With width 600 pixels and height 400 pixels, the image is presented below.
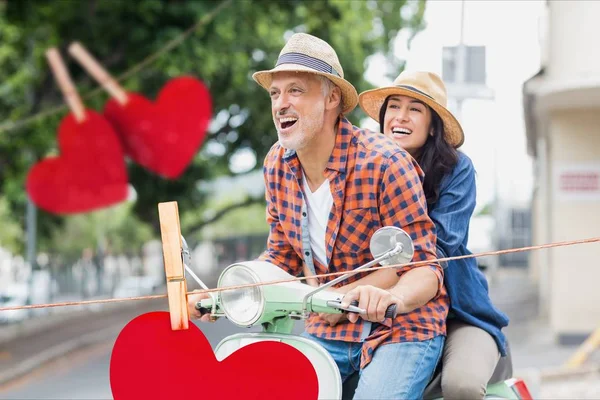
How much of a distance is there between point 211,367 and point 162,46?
8790mm

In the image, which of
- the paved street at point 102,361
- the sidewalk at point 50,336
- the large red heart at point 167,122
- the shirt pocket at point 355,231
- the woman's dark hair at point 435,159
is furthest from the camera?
the sidewalk at point 50,336

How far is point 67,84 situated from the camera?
450 inches

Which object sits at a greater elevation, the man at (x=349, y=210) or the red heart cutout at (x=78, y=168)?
the red heart cutout at (x=78, y=168)

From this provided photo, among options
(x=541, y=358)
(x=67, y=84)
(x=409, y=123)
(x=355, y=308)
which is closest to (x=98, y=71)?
(x=67, y=84)

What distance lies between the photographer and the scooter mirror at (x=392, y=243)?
2.33 m

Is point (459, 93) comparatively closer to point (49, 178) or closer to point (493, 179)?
point (49, 178)

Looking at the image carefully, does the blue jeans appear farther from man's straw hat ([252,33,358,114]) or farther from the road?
the road

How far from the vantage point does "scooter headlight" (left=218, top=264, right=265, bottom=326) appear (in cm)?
246

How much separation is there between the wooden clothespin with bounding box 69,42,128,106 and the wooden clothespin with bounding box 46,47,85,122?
21 centimetres

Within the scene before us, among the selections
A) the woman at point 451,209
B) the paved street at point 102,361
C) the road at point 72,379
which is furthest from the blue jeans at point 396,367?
the road at point 72,379

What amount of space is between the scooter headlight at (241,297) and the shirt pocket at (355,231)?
40 cm

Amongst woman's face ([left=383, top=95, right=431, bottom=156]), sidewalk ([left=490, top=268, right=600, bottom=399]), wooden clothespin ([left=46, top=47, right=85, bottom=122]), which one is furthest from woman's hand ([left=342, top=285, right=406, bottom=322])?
wooden clothespin ([left=46, top=47, right=85, bottom=122])

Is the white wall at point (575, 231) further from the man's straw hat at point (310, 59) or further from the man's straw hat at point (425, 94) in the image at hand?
the man's straw hat at point (310, 59)

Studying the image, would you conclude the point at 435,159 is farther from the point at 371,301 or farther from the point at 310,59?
the point at 371,301
